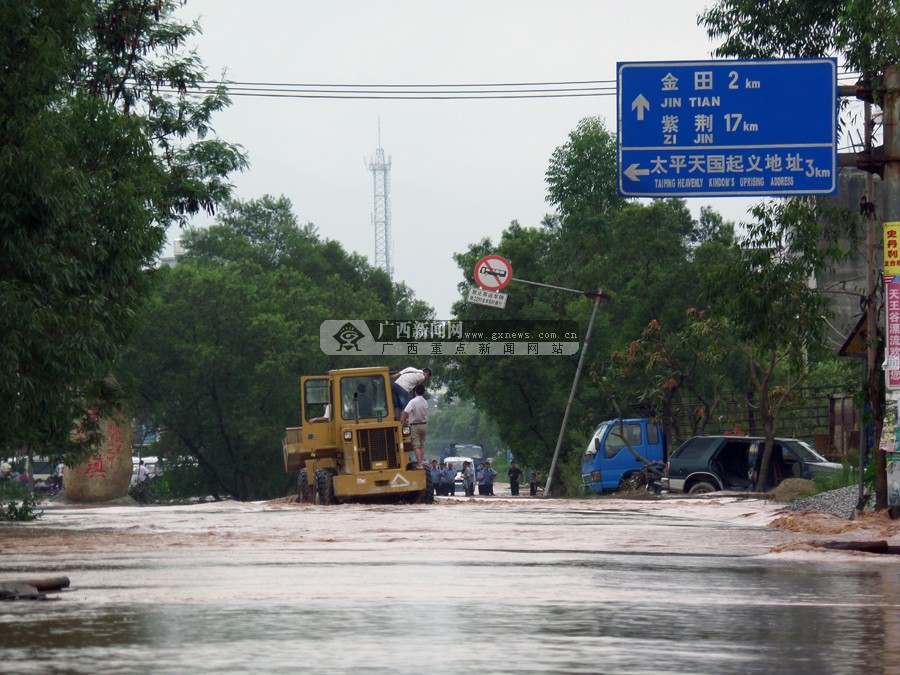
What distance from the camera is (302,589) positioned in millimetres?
8414

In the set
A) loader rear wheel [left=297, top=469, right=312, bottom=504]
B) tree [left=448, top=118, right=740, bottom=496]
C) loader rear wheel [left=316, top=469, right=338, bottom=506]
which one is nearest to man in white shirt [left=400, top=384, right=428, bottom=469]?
loader rear wheel [left=316, top=469, right=338, bottom=506]

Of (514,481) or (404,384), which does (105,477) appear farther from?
(514,481)

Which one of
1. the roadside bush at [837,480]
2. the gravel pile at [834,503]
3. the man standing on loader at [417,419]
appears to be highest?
the man standing on loader at [417,419]

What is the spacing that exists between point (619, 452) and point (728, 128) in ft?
75.3

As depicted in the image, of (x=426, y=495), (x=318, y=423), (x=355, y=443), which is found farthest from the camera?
(x=318, y=423)

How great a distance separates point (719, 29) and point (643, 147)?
367cm

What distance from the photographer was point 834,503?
809 inches

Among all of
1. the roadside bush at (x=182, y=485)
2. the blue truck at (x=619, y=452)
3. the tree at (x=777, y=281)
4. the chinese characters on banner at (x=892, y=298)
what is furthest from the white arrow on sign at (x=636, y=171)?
the roadside bush at (x=182, y=485)

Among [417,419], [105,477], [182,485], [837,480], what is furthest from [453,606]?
[182,485]

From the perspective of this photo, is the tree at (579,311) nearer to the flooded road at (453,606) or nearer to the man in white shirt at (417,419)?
the man in white shirt at (417,419)

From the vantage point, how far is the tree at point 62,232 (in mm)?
16750

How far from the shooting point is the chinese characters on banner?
16.6 m

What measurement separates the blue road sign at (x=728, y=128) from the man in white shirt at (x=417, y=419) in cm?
1133

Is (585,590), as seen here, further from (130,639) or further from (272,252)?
(272,252)
